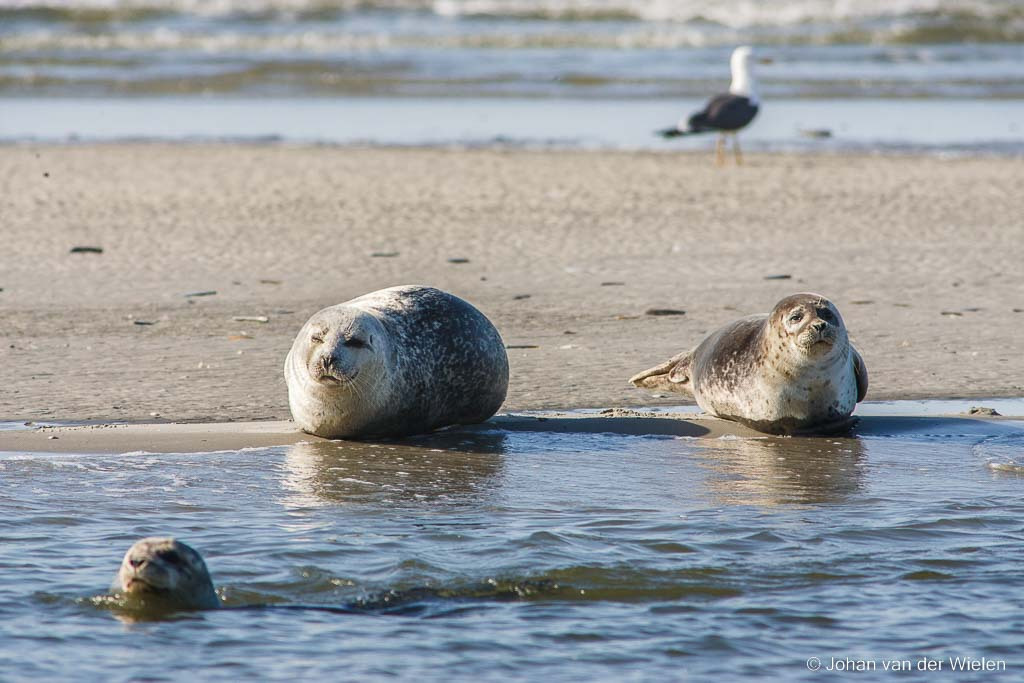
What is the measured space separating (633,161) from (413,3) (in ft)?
90.3

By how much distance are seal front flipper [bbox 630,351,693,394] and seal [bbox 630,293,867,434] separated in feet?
0.87

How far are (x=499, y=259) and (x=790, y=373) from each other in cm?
448

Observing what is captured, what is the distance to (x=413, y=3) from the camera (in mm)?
41812

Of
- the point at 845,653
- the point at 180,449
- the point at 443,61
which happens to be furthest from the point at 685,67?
the point at 845,653

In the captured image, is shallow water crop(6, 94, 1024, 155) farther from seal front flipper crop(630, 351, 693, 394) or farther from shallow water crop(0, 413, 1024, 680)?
shallow water crop(0, 413, 1024, 680)

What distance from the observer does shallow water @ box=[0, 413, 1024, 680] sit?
408 cm

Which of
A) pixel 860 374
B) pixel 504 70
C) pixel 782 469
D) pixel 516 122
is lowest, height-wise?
pixel 782 469

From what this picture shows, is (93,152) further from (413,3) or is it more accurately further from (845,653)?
(413,3)

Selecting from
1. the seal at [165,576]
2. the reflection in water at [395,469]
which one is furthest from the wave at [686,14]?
the seal at [165,576]

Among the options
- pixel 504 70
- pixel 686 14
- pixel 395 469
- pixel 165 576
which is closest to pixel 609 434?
pixel 395 469

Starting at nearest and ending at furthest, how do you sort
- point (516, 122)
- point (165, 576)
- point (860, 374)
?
point (165, 576) → point (860, 374) → point (516, 122)

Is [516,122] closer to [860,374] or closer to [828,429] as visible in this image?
[860,374]

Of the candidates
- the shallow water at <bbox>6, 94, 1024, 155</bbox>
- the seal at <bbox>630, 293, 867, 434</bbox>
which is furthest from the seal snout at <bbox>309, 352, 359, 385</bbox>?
the shallow water at <bbox>6, 94, 1024, 155</bbox>

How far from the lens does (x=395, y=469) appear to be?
579cm
